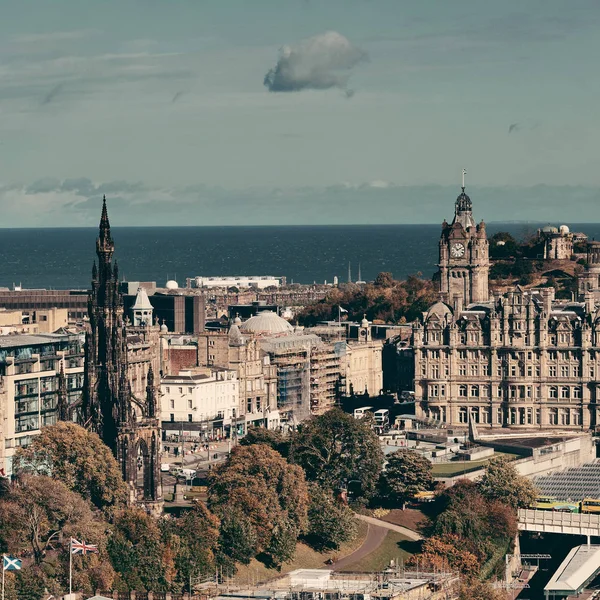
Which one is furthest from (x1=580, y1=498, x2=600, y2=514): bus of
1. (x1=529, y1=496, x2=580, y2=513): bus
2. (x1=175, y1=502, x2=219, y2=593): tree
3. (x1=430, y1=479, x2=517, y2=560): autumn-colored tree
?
(x1=175, y1=502, x2=219, y2=593): tree

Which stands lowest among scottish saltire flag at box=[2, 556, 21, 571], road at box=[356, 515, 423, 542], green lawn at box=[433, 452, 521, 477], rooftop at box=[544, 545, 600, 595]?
rooftop at box=[544, 545, 600, 595]

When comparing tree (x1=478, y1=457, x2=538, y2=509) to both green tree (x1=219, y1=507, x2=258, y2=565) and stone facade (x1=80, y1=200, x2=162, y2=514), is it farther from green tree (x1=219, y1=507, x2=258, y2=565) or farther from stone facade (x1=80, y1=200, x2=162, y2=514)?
green tree (x1=219, y1=507, x2=258, y2=565)

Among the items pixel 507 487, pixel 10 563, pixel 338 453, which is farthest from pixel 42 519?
pixel 507 487

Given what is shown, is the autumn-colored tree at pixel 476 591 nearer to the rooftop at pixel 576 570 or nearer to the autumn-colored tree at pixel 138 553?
the rooftop at pixel 576 570

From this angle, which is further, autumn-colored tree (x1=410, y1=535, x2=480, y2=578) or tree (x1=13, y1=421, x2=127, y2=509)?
tree (x1=13, y1=421, x2=127, y2=509)

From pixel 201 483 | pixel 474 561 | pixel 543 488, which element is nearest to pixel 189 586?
pixel 474 561

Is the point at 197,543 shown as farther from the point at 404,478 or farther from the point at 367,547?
the point at 404,478
